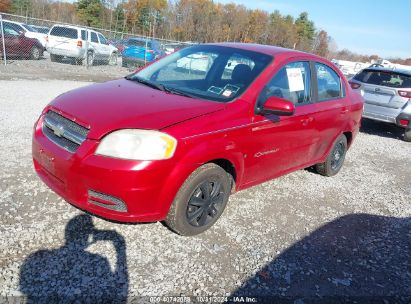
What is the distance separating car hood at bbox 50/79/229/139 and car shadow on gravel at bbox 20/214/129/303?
0.99 m

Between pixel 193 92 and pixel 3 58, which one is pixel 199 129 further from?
pixel 3 58

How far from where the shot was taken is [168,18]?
63406 mm

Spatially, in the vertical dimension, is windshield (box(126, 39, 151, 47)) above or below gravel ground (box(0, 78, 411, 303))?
above

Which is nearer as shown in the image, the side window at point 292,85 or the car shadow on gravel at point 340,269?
the car shadow on gravel at point 340,269

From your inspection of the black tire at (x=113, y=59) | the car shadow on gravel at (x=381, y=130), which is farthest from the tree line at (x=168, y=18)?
the car shadow on gravel at (x=381, y=130)

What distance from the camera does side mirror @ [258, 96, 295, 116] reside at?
3299 millimetres

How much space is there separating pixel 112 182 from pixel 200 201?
35.7 inches

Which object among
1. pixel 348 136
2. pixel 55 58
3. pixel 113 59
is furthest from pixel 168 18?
pixel 348 136

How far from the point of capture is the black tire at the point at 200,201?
120 inches

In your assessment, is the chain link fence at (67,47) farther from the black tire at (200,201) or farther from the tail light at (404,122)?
the black tire at (200,201)

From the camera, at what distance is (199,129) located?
2951 mm

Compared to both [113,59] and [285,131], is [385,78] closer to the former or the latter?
[285,131]

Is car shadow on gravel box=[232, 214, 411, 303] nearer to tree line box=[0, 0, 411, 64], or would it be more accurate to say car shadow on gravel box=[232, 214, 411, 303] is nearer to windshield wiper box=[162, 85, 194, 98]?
windshield wiper box=[162, 85, 194, 98]

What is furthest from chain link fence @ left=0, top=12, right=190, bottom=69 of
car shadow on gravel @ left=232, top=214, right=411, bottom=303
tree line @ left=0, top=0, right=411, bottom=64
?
tree line @ left=0, top=0, right=411, bottom=64
